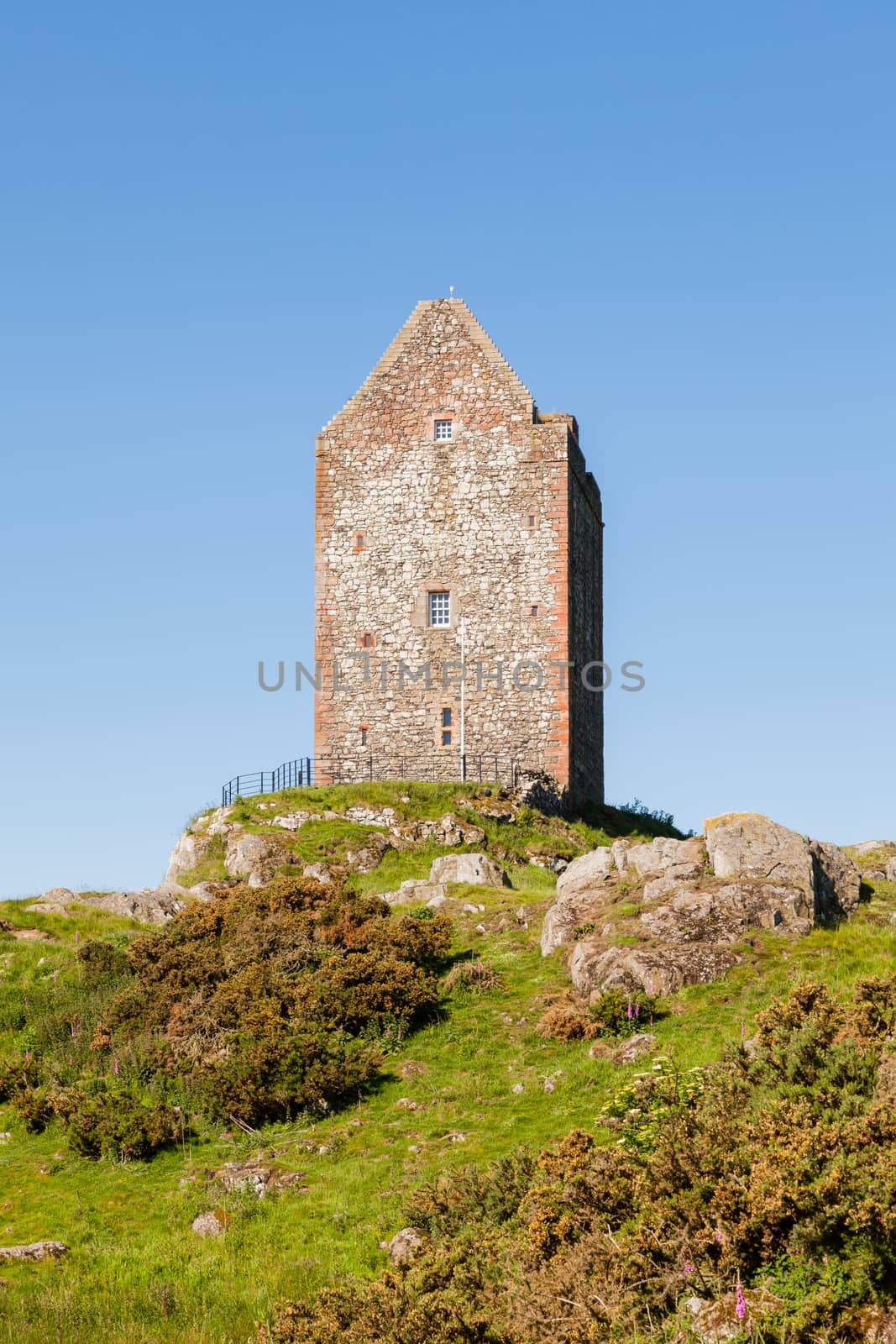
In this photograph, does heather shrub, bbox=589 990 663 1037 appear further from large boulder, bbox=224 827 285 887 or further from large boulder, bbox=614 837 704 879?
large boulder, bbox=224 827 285 887

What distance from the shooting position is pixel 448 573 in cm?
4525

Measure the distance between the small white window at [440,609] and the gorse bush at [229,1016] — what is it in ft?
Answer: 58.8

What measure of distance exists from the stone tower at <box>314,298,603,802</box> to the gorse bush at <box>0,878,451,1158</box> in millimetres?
16938

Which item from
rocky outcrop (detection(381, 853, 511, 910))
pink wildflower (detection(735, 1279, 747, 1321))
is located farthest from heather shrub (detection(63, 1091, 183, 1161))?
rocky outcrop (detection(381, 853, 511, 910))

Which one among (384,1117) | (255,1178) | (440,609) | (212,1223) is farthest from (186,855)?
(212,1223)

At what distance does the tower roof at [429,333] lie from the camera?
4681 centimetres

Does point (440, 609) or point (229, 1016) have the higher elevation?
point (440, 609)

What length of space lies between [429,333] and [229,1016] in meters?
29.8

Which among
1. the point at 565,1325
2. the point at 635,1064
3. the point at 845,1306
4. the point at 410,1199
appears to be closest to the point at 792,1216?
the point at 845,1306

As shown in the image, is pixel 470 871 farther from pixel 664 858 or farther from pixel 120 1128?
pixel 120 1128

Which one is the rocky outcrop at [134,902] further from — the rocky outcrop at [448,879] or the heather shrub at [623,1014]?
the heather shrub at [623,1014]

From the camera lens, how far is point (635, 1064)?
1858 centimetres

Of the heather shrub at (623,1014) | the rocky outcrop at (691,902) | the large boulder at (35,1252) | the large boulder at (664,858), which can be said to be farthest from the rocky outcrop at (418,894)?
the large boulder at (35,1252)

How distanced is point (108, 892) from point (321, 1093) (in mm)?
17069
